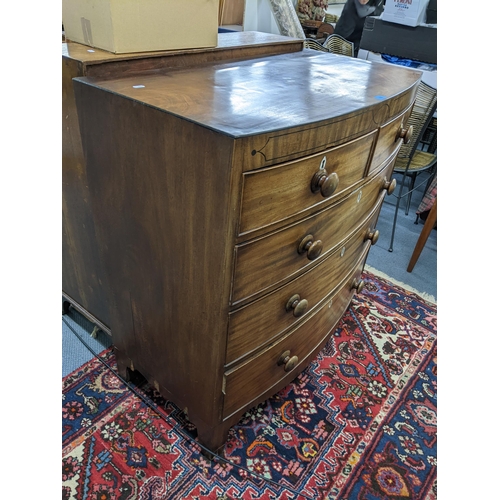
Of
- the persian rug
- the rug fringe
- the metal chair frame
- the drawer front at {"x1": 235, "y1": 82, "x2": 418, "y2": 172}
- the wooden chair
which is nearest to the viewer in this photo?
the drawer front at {"x1": 235, "y1": 82, "x2": 418, "y2": 172}

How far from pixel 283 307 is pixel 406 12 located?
2.29 meters

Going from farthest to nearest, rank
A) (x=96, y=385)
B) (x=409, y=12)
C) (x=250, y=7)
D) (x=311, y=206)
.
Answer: (x=250, y=7)
(x=409, y=12)
(x=96, y=385)
(x=311, y=206)

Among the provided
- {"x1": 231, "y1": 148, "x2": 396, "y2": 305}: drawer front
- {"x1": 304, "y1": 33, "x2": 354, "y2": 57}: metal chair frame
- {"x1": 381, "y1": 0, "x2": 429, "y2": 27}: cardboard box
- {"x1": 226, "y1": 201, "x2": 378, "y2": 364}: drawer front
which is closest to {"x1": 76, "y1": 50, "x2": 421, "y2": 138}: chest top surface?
{"x1": 231, "y1": 148, "x2": 396, "y2": 305}: drawer front

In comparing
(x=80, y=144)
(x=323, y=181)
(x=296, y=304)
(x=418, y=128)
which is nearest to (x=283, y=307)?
(x=296, y=304)

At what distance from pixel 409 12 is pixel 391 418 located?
232 cm

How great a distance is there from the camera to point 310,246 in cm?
95

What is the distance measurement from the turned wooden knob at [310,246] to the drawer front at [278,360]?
288 mm

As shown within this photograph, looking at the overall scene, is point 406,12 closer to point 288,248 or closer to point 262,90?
point 262,90

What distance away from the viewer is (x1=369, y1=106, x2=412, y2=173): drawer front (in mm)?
1062

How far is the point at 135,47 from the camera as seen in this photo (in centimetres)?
96

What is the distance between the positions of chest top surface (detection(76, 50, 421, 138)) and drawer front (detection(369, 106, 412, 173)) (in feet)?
0.30

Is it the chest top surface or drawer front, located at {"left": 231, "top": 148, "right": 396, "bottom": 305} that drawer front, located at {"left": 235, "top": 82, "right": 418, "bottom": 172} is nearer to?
the chest top surface

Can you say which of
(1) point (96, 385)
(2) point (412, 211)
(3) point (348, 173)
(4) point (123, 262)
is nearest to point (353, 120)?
(3) point (348, 173)

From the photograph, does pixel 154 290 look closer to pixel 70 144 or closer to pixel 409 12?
pixel 70 144
